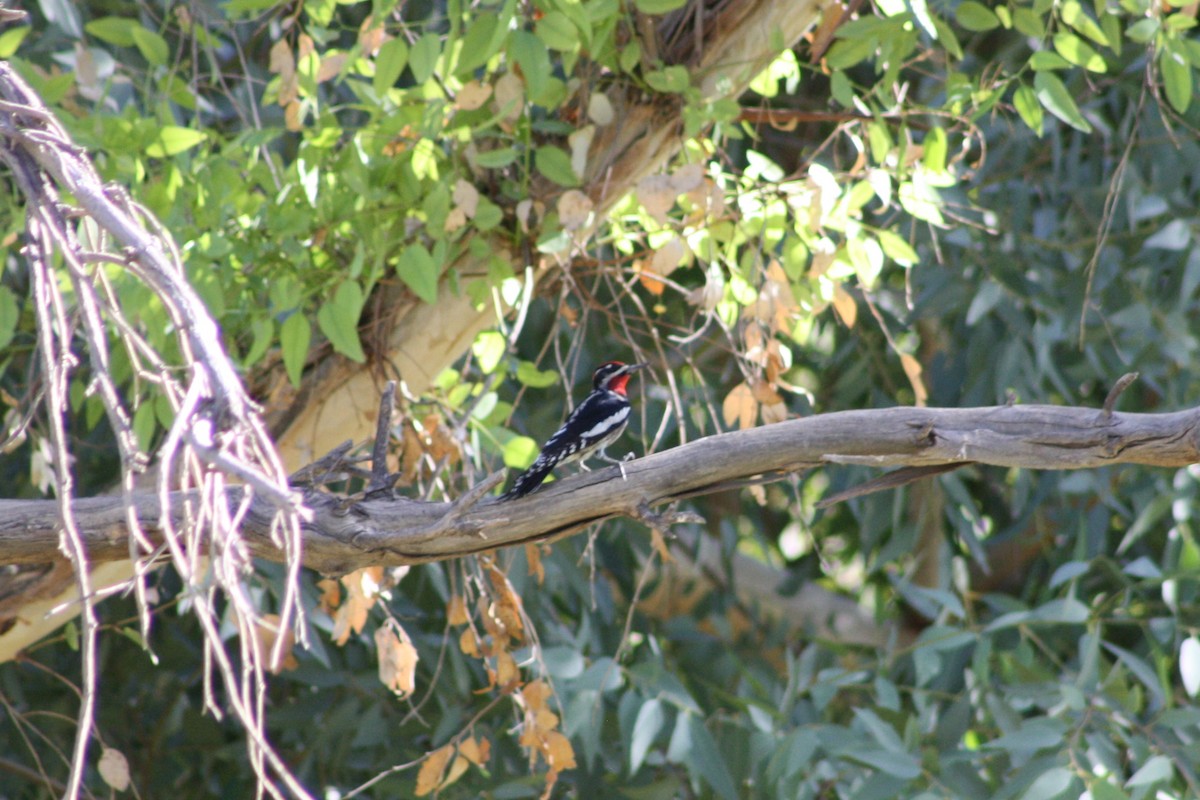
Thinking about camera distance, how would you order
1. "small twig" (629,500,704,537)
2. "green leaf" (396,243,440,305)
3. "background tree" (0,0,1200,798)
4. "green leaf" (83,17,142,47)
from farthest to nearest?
"green leaf" (83,17,142,47), "background tree" (0,0,1200,798), "green leaf" (396,243,440,305), "small twig" (629,500,704,537)

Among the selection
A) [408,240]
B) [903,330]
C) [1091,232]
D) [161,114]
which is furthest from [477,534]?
[1091,232]

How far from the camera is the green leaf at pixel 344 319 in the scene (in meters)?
2.78

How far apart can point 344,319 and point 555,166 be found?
60 centimetres

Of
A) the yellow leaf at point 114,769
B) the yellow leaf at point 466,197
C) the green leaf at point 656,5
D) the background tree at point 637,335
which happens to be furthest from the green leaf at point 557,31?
the yellow leaf at point 114,769

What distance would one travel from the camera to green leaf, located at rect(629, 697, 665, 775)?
3.79 meters

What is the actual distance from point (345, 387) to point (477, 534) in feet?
3.84

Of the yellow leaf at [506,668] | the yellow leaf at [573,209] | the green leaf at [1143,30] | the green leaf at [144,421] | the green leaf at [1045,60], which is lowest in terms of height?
the yellow leaf at [506,668]

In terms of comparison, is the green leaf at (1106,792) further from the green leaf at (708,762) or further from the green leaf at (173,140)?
the green leaf at (173,140)

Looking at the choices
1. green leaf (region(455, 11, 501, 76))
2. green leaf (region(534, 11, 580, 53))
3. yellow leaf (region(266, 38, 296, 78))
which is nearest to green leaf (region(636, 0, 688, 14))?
green leaf (region(534, 11, 580, 53))

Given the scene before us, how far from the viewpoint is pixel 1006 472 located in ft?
→ 20.0

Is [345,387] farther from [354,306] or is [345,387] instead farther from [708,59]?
[708,59]

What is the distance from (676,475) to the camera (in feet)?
7.63

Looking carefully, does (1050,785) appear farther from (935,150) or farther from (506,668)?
(935,150)

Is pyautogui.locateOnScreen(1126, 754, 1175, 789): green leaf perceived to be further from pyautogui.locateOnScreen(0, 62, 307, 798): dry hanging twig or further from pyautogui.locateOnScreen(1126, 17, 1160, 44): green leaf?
pyautogui.locateOnScreen(0, 62, 307, 798): dry hanging twig
